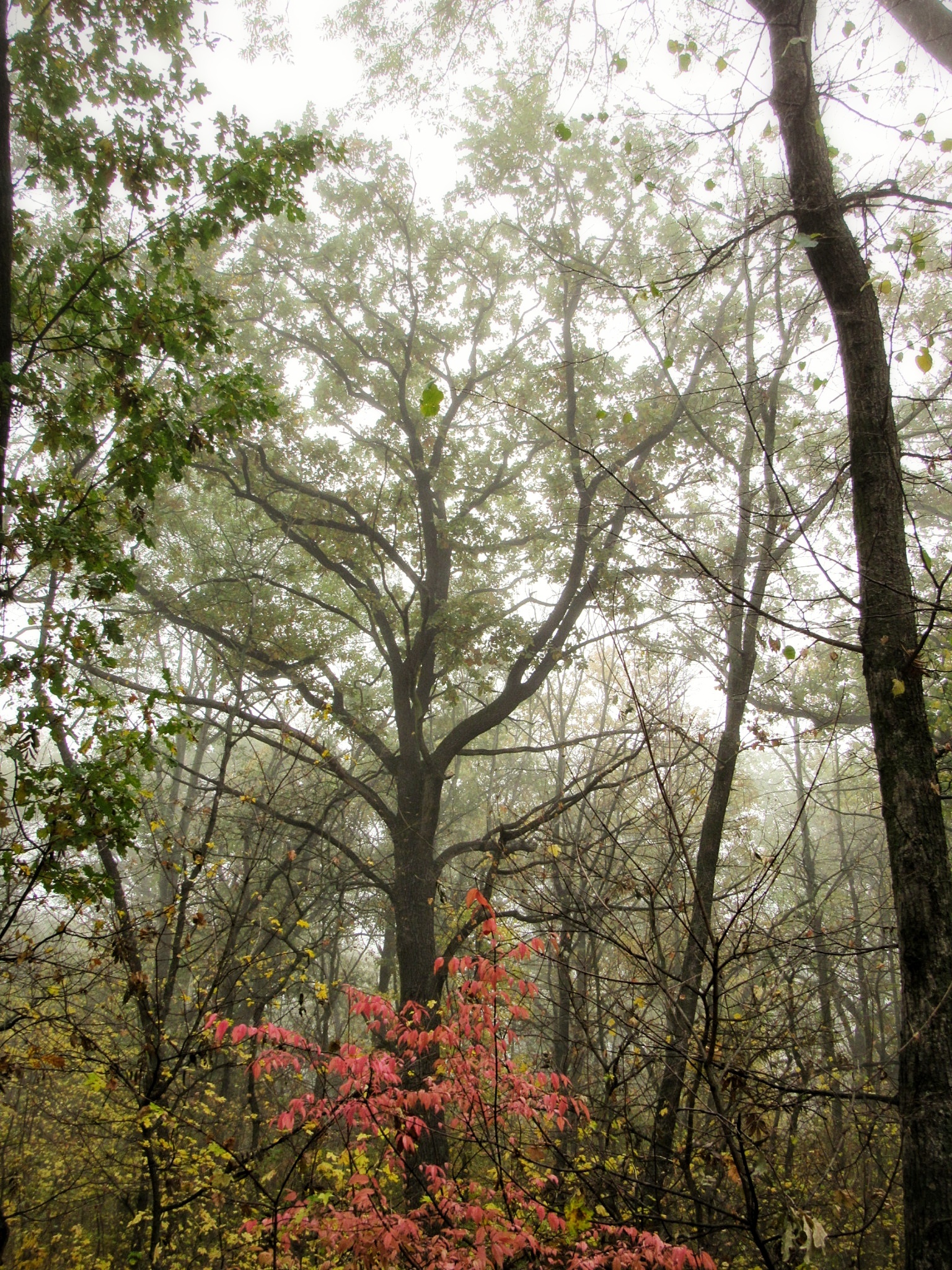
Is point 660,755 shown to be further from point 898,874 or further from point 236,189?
point 236,189

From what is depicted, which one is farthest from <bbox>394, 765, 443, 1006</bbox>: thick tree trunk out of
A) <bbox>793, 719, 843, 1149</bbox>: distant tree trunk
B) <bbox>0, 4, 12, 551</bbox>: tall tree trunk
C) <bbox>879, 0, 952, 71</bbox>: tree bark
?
<bbox>879, 0, 952, 71</bbox>: tree bark

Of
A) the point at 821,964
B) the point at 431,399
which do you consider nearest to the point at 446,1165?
the point at 431,399

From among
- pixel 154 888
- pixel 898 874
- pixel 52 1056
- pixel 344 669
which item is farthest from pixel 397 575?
pixel 154 888

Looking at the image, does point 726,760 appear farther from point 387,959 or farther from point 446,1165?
point 387,959

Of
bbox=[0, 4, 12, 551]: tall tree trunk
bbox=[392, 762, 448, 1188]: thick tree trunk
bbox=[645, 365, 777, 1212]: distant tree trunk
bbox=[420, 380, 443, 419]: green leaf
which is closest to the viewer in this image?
bbox=[420, 380, 443, 419]: green leaf

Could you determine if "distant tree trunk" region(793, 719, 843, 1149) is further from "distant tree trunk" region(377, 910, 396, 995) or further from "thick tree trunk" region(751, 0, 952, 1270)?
"distant tree trunk" region(377, 910, 396, 995)

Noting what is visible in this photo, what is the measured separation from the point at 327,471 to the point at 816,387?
747 centimetres

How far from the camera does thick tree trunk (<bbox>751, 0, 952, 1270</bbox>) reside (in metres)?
2.50

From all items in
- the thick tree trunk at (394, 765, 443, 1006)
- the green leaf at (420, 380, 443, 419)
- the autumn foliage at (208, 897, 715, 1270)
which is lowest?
the autumn foliage at (208, 897, 715, 1270)

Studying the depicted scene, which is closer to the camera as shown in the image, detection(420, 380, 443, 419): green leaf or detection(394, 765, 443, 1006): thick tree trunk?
detection(420, 380, 443, 419): green leaf

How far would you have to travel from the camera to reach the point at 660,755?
30.8 ft

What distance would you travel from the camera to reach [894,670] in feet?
9.96

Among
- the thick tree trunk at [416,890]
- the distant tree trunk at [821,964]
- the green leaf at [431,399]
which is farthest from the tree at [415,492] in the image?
the green leaf at [431,399]

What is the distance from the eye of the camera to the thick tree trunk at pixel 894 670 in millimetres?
2502
